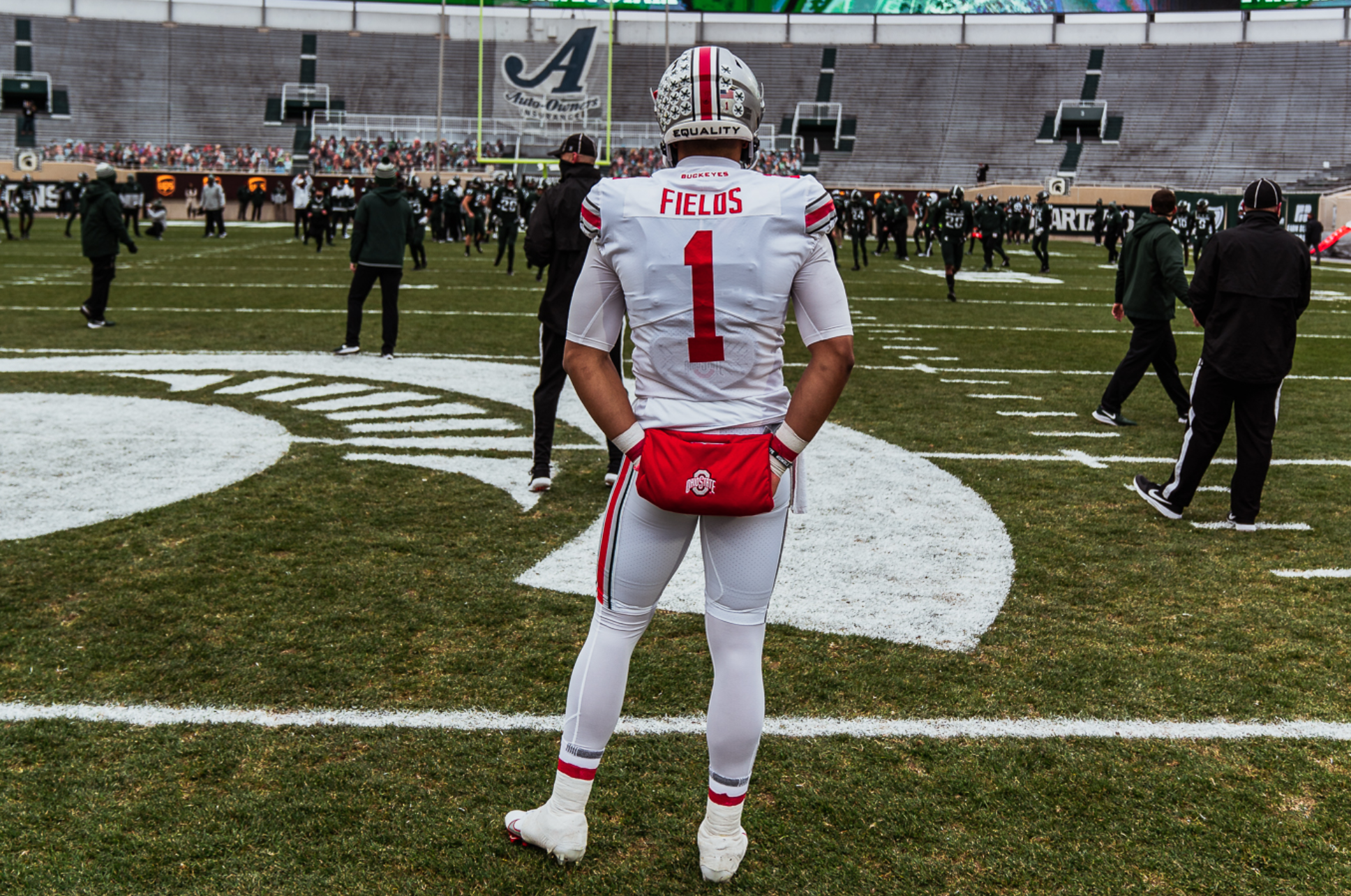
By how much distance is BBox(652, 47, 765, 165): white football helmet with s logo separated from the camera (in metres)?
2.52

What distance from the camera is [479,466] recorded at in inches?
→ 264

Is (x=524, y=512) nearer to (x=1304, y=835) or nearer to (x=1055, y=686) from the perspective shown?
(x=1055, y=686)

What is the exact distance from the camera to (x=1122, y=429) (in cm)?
838

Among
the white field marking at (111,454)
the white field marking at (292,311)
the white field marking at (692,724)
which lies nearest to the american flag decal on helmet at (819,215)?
the white field marking at (692,724)

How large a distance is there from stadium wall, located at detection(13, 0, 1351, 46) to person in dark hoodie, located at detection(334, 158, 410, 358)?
46.2 meters

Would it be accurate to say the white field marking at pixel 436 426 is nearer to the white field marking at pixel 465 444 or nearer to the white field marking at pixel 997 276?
the white field marking at pixel 465 444

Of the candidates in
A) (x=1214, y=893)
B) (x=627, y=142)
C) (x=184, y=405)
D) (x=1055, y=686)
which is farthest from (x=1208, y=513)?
(x=627, y=142)

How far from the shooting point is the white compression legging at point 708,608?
264 centimetres

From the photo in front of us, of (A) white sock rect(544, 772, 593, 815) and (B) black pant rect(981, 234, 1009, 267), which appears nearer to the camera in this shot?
(A) white sock rect(544, 772, 593, 815)

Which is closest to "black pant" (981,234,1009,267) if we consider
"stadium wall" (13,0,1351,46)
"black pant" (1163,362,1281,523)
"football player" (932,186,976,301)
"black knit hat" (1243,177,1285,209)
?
"football player" (932,186,976,301)

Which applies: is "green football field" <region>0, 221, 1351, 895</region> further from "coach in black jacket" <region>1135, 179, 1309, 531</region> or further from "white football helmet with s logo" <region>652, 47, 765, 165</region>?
"white football helmet with s logo" <region>652, 47, 765, 165</region>

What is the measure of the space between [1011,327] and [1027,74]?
44.6 m

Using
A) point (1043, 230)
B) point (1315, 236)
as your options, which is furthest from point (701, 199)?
point (1315, 236)

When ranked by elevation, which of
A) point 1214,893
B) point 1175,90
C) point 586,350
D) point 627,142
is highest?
point 1175,90
